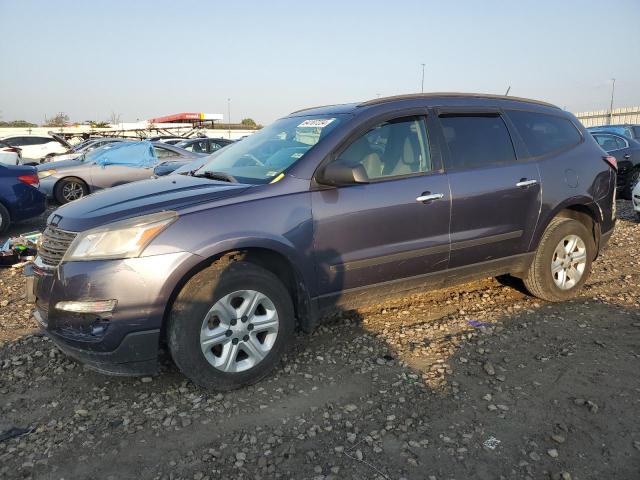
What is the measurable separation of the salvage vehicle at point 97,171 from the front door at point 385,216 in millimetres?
7689

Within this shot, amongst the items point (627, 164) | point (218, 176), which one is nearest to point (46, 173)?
point (218, 176)

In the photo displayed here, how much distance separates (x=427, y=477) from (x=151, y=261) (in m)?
1.78

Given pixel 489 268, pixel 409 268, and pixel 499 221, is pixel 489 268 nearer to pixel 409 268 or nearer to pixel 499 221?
pixel 499 221

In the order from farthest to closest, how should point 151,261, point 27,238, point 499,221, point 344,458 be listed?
point 27,238 → point 499,221 → point 151,261 → point 344,458

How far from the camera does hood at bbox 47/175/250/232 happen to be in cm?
295

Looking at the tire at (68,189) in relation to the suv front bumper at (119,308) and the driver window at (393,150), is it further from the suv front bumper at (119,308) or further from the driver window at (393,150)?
the driver window at (393,150)

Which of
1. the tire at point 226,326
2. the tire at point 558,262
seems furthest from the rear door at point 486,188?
the tire at point 226,326

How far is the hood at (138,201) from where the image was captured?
2.95 meters

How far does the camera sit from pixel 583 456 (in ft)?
8.05

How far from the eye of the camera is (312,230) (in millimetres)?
3229

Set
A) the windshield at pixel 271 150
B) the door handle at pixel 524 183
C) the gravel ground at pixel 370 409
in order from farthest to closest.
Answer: the door handle at pixel 524 183 → the windshield at pixel 271 150 → the gravel ground at pixel 370 409

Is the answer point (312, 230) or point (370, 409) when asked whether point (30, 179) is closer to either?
point (312, 230)

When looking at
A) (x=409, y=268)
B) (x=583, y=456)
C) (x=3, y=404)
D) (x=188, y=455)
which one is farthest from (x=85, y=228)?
(x=583, y=456)

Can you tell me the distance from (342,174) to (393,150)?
0.66 metres
